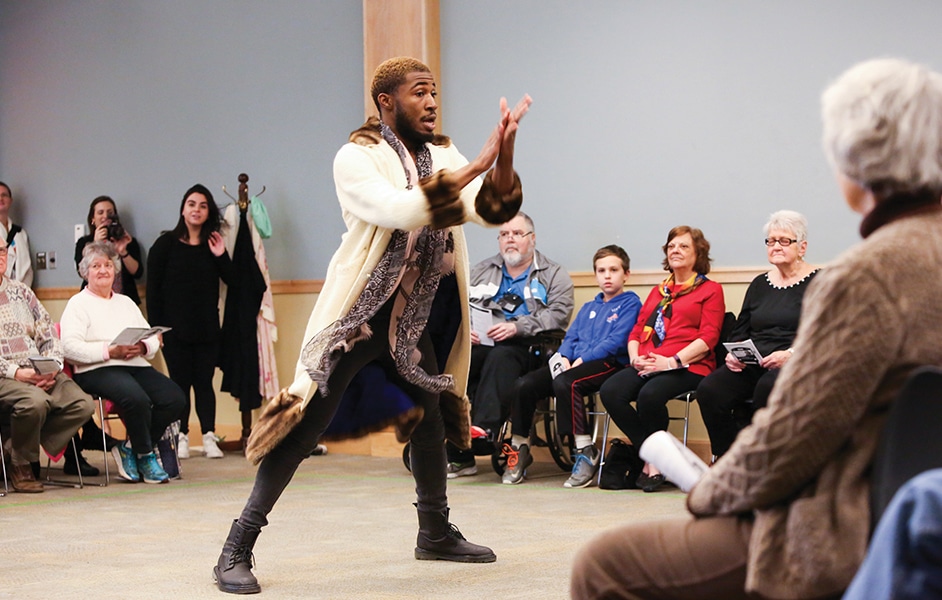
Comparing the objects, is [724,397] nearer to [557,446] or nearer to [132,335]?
[557,446]

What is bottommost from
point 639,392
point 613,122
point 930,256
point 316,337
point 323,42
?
point 639,392

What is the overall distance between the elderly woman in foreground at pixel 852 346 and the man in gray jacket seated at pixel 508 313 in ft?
14.1

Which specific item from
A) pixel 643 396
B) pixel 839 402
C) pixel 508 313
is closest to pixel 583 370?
pixel 643 396

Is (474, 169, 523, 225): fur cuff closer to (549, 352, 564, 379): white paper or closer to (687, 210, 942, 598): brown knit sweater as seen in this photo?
(687, 210, 942, 598): brown knit sweater

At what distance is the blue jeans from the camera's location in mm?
1140

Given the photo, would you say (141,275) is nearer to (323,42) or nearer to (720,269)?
(323,42)

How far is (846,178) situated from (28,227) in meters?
8.55

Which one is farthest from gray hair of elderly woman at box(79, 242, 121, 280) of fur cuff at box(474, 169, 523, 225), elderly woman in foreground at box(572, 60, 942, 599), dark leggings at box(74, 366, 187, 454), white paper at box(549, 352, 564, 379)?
elderly woman in foreground at box(572, 60, 942, 599)

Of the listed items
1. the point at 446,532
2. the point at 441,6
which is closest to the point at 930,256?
the point at 446,532

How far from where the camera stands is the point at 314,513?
4648 mm

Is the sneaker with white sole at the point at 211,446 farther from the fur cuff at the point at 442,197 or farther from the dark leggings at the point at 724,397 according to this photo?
the fur cuff at the point at 442,197

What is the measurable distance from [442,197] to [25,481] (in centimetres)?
368

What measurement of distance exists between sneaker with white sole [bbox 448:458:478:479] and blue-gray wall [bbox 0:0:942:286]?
4.21ft

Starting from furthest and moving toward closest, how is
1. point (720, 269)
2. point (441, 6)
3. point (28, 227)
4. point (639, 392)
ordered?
point (28, 227) < point (441, 6) < point (720, 269) < point (639, 392)
